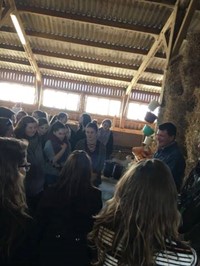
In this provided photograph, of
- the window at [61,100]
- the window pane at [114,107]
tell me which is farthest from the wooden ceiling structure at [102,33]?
the window pane at [114,107]

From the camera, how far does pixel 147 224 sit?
5.76 ft

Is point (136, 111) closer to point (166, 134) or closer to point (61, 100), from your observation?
point (61, 100)

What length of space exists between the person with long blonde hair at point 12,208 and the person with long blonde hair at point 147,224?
1.68 feet

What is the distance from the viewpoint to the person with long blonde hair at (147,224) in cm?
173

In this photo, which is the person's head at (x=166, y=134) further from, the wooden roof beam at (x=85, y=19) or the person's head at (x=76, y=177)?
the wooden roof beam at (x=85, y=19)

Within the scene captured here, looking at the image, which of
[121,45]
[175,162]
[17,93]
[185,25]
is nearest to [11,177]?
[175,162]

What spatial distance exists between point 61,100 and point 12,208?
1612 centimetres

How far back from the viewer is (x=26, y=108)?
16.9m

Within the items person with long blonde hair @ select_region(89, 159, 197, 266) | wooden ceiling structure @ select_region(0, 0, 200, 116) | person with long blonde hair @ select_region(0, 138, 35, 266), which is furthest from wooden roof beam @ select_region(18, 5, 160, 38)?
person with long blonde hair @ select_region(89, 159, 197, 266)

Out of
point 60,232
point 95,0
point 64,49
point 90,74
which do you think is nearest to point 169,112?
point 95,0

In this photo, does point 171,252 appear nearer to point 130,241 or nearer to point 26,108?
point 130,241

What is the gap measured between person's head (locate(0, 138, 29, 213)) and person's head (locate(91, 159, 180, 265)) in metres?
0.58

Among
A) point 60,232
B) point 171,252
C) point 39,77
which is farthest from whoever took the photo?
point 39,77

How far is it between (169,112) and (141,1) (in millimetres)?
2537
